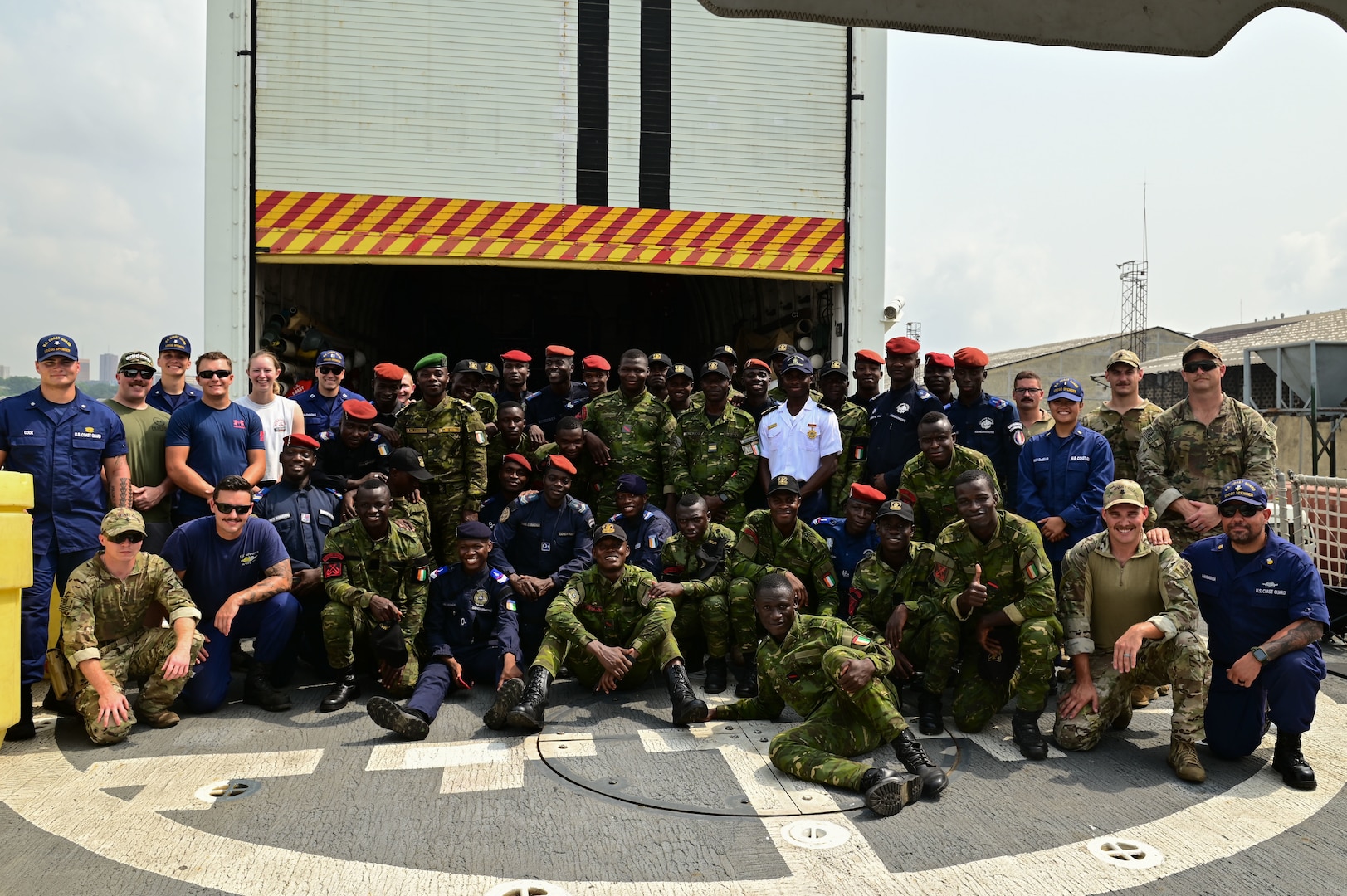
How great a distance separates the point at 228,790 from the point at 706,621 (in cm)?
234

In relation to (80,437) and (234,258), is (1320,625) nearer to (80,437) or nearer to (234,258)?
(80,437)

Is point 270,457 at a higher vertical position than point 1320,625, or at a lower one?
higher

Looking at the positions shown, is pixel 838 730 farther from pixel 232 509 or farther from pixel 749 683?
pixel 232 509

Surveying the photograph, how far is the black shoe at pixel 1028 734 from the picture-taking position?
3.81m

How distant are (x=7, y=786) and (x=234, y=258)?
346 cm

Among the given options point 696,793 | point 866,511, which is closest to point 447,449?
point 866,511

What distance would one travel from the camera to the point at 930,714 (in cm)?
418

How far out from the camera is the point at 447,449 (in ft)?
18.2

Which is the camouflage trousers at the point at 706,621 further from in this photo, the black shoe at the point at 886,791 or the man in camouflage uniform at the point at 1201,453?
the man in camouflage uniform at the point at 1201,453

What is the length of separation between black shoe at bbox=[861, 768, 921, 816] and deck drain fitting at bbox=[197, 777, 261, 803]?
7.43 ft

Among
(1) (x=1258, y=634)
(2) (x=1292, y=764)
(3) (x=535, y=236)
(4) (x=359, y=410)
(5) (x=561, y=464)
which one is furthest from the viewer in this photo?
(3) (x=535, y=236)

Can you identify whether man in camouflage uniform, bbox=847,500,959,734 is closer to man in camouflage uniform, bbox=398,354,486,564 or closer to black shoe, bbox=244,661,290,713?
man in camouflage uniform, bbox=398,354,486,564

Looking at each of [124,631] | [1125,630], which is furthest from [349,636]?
[1125,630]

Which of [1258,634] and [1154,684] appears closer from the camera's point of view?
[1258,634]
